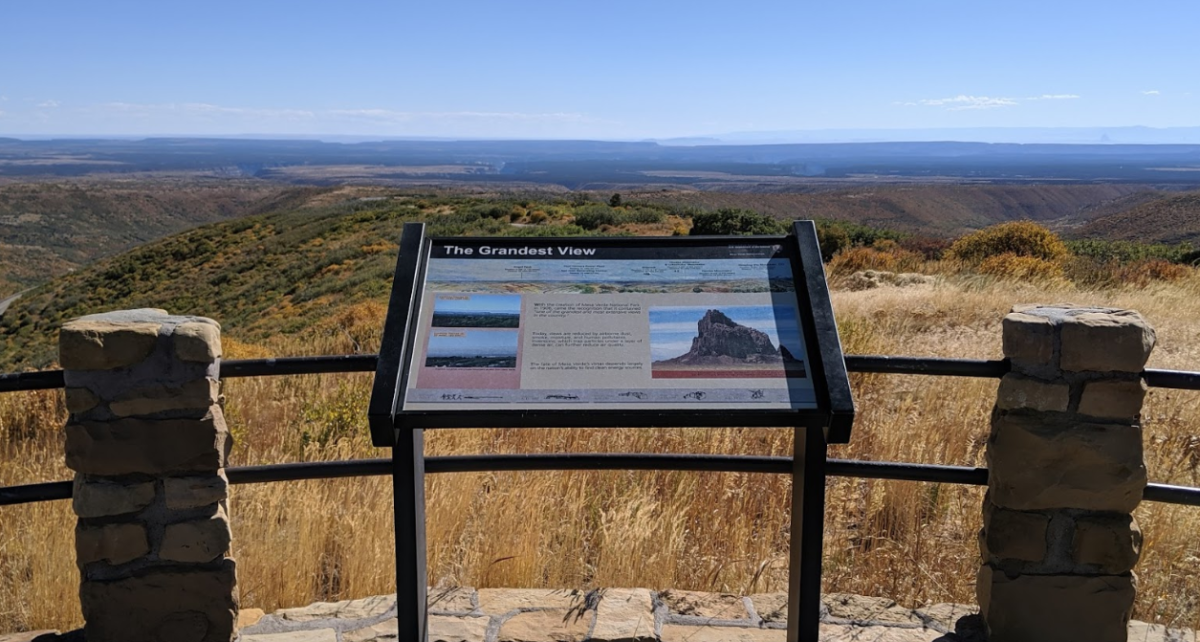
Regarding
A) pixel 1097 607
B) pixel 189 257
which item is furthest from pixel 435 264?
pixel 189 257

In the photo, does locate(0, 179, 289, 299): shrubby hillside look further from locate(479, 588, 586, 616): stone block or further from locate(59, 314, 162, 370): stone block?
locate(479, 588, 586, 616): stone block

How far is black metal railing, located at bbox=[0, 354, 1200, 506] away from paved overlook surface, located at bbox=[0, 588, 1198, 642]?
1.93 ft

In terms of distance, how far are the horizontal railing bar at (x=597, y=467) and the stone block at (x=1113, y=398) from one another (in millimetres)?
407

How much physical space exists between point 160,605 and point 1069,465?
332 centimetres

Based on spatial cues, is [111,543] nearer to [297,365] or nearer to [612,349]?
[297,365]

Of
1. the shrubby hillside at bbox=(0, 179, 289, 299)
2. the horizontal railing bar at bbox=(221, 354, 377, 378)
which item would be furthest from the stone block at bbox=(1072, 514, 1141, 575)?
the shrubby hillside at bbox=(0, 179, 289, 299)

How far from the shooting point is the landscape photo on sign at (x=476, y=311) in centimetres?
293

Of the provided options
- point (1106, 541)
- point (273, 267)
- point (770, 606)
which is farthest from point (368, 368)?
point (273, 267)

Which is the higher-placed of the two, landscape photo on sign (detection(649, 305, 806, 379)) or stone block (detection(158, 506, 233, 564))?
landscape photo on sign (detection(649, 305, 806, 379))

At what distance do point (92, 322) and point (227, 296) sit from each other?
105 ft

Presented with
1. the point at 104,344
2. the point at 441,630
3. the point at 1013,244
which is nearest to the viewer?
the point at 104,344

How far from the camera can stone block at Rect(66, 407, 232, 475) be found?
3066mm

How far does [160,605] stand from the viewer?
321 centimetres

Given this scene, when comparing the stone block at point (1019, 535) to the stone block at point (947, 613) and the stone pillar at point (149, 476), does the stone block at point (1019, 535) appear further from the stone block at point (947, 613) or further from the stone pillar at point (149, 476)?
the stone pillar at point (149, 476)
